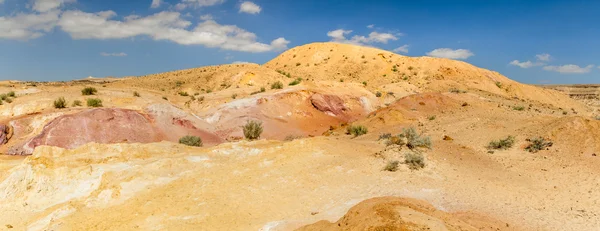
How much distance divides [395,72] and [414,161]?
33.4 metres

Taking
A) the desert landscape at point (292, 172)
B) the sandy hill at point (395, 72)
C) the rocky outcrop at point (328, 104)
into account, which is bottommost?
the desert landscape at point (292, 172)

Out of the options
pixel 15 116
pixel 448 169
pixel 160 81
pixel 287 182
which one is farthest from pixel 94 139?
pixel 160 81

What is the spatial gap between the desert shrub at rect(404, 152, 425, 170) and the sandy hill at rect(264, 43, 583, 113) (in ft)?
79.6

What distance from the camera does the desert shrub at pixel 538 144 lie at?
13164mm

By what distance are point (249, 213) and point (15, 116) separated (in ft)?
58.6

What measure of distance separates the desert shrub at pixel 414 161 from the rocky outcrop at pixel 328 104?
16725 millimetres

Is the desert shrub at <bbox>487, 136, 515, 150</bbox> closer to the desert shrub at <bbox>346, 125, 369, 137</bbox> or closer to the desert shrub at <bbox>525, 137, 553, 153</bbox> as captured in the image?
the desert shrub at <bbox>525, 137, 553, 153</bbox>

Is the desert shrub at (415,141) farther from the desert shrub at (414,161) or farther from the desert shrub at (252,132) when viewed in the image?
the desert shrub at (252,132)

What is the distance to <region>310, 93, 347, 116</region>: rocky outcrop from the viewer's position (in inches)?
1105

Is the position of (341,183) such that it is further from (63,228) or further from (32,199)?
(32,199)

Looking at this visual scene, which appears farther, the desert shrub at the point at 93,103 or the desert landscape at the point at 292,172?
the desert shrub at the point at 93,103

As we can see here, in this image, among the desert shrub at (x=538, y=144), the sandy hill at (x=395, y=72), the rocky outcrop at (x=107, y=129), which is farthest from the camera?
the sandy hill at (x=395, y=72)

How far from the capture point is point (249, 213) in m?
8.41

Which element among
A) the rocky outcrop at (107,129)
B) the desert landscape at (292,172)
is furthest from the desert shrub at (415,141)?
the rocky outcrop at (107,129)
